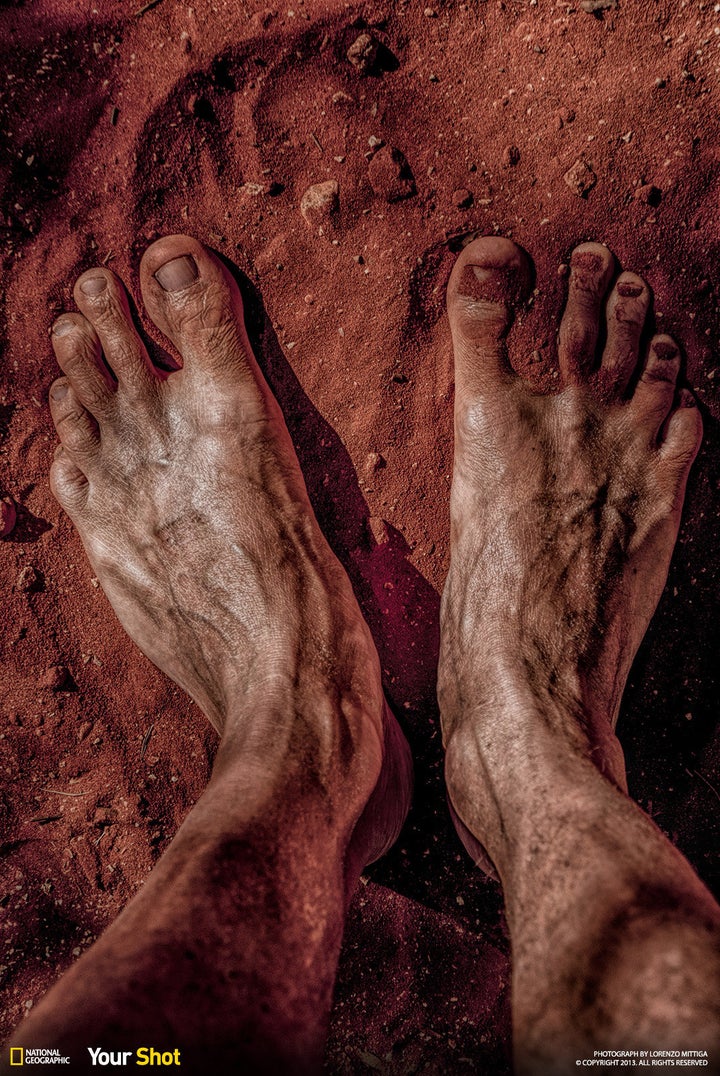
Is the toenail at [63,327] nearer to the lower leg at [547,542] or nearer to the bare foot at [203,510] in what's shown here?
the bare foot at [203,510]

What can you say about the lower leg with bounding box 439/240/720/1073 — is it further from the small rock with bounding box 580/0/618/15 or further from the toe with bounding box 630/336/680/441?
the small rock with bounding box 580/0/618/15

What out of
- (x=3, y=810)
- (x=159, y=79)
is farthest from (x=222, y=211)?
(x=3, y=810)

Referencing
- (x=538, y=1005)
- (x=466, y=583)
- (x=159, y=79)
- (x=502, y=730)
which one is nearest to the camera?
(x=538, y=1005)

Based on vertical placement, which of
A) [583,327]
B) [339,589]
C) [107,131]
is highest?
[107,131]

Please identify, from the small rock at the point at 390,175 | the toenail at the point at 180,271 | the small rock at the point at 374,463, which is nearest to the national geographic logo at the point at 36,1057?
the small rock at the point at 374,463

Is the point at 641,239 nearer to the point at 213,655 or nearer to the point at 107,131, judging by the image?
the point at 107,131

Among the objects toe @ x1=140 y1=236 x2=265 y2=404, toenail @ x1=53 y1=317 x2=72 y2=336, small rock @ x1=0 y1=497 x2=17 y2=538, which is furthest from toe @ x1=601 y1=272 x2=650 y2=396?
small rock @ x1=0 y1=497 x2=17 y2=538

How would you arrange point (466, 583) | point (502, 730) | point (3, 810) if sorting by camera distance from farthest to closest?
point (3, 810) < point (466, 583) < point (502, 730)
